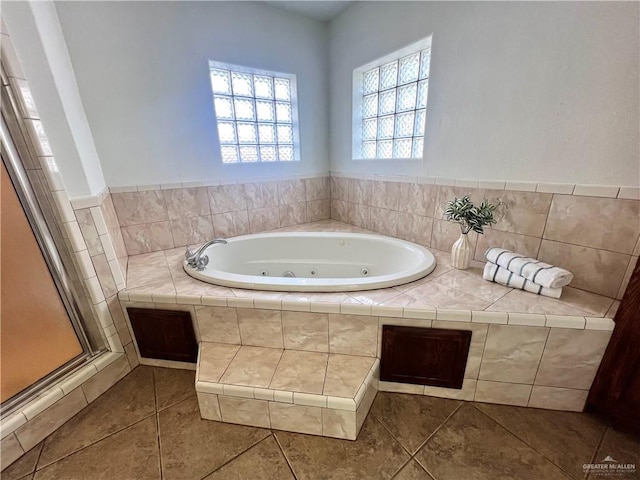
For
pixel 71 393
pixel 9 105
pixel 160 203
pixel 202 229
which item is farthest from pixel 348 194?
pixel 71 393

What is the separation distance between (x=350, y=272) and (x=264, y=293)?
3.55ft

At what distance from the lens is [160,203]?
7.11 feet

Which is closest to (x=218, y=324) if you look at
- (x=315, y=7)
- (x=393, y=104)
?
(x=393, y=104)

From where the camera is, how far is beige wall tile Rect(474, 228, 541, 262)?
1560 mm

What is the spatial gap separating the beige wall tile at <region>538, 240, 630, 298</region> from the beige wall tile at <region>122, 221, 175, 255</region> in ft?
8.93

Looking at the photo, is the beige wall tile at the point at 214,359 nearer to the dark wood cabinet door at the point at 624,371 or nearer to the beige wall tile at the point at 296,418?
the beige wall tile at the point at 296,418

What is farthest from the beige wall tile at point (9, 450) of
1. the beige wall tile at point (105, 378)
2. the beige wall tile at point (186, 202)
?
the beige wall tile at point (186, 202)

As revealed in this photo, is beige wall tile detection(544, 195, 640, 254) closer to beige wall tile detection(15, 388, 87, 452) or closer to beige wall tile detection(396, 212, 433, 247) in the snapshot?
beige wall tile detection(396, 212, 433, 247)

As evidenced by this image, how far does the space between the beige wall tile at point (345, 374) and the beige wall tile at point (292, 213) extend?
1.68 m

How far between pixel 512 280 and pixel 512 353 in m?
0.39

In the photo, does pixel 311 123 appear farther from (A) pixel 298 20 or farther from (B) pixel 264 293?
(B) pixel 264 293

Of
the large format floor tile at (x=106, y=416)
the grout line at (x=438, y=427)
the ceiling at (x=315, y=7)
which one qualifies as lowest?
the grout line at (x=438, y=427)

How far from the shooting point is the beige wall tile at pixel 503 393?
1313 mm

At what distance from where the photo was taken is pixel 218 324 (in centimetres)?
148
